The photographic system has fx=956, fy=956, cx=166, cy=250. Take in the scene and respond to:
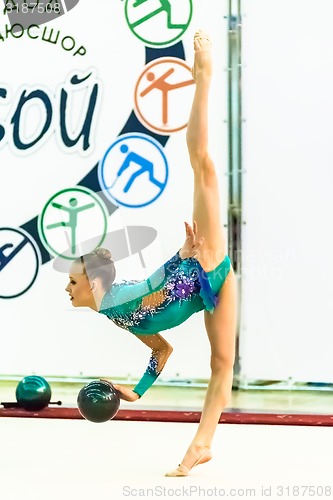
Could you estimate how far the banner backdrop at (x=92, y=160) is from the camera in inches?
264

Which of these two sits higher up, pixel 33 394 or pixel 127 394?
pixel 127 394

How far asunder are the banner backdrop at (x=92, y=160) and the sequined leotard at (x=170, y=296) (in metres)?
2.34

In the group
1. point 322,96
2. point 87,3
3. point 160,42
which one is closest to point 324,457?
point 322,96

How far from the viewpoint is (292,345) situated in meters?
6.73

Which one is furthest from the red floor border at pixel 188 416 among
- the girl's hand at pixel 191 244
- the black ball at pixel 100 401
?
the girl's hand at pixel 191 244

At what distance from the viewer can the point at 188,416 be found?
5906mm

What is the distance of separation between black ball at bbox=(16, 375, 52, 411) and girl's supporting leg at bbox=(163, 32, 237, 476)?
1806mm

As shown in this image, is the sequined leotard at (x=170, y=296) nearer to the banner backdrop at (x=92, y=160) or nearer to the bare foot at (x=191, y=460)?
the bare foot at (x=191, y=460)

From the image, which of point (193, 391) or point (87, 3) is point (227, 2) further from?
point (193, 391)

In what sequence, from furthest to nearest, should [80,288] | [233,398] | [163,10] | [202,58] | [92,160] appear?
[92,160], [163,10], [233,398], [80,288], [202,58]

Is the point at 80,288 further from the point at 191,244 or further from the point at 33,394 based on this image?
the point at 33,394

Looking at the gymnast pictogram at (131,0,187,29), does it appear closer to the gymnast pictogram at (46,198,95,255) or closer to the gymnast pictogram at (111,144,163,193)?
the gymnast pictogram at (111,144,163,193)

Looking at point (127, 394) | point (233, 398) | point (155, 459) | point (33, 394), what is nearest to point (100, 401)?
point (127, 394)

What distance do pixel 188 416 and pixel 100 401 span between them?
4.97 ft
